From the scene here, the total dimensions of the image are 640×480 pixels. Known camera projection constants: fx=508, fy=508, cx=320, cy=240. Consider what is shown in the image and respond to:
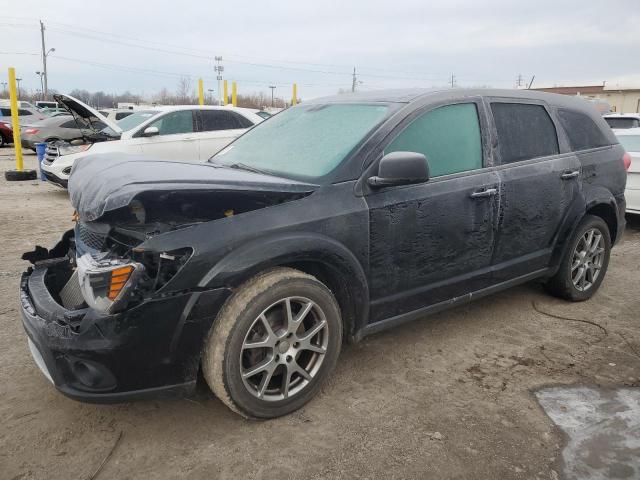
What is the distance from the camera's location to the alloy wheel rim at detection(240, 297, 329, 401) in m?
2.56

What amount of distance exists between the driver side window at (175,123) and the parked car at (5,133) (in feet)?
47.1

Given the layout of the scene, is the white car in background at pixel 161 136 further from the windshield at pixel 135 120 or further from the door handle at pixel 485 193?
the door handle at pixel 485 193

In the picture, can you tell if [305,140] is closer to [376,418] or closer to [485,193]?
[485,193]

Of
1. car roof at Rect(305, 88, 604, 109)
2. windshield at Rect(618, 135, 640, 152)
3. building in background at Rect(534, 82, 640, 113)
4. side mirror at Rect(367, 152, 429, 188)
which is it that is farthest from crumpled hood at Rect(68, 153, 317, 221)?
building in background at Rect(534, 82, 640, 113)

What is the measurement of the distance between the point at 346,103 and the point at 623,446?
256 centimetres

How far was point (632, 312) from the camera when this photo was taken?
13.8 feet

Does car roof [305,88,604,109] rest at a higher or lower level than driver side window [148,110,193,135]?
higher

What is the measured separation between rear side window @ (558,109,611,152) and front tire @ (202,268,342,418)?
2.63 meters

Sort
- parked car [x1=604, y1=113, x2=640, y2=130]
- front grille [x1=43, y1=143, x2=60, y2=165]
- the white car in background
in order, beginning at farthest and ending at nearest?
parked car [x1=604, y1=113, x2=640, y2=130]
front grille [x1=43, y1=143, x2=60, y2=165]
the white car in background

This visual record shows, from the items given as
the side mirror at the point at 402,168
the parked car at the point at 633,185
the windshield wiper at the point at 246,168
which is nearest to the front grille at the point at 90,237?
the windshield wiper at the point at 246,168

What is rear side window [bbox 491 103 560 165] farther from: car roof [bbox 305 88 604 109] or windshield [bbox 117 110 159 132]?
windshield [bbox 117 110 159 132]

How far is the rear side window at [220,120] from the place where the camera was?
9.20 meters

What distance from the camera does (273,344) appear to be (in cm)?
258

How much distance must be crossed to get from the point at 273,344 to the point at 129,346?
697mm
